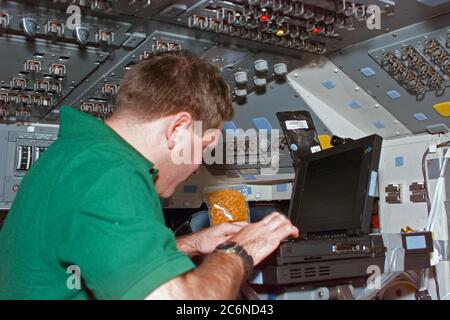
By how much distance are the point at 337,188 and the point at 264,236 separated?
764mm

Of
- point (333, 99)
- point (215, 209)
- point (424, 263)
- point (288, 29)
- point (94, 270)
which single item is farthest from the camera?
point (333, 99)

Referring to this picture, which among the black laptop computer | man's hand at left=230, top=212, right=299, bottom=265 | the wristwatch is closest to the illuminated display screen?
the black laptop computer

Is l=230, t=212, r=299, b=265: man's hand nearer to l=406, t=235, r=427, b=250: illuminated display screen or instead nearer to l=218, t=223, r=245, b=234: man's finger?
l=218, t=223, r=245, b=234: man's finger

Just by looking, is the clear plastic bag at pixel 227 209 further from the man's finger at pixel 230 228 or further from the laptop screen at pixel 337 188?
the man's finger at pixel 230 228

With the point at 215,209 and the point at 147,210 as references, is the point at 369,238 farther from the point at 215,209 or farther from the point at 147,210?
the point at 215,209

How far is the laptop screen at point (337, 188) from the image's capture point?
1.98 m

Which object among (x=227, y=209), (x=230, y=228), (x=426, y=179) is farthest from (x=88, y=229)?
(x=426, y=179)

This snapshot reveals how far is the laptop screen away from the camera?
1.98 m

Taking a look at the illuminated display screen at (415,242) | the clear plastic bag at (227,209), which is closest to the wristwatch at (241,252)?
the illuminated display screen at (415,242)

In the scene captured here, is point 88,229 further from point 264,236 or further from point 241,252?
point 264,236

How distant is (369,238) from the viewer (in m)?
1.88

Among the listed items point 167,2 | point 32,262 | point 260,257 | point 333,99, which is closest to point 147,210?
point 32,262

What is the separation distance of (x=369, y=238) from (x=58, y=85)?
222 centimetres

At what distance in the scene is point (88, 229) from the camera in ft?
3.64
